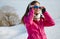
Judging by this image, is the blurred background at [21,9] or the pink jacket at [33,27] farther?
the blurred background at [21,9]

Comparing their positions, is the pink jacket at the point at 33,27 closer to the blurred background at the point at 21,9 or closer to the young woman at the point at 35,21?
the young woman at the point at 35,21

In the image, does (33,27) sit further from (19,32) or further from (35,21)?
(19,32)

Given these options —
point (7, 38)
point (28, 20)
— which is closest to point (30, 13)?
point (28, 20)

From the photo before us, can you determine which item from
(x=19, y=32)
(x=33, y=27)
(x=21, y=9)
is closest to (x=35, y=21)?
(x=33, y=27)

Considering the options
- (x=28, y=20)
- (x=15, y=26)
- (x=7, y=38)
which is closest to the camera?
(x=28, y=20)

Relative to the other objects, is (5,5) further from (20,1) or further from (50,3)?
(50,3)

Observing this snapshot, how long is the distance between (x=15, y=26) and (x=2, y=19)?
0.16 metres

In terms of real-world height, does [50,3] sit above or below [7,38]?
above

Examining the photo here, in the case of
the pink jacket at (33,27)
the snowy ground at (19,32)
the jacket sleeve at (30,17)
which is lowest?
the snowy ground at (19,32)

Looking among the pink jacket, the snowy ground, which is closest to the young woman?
the pink jacket

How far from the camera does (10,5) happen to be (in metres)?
1.62

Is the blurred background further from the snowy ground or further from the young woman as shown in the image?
the young woman

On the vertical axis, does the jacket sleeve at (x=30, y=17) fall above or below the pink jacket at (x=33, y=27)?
above

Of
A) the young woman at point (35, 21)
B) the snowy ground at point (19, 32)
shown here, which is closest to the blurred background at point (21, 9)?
the snowy ground at point (19, 32)
